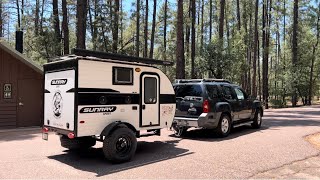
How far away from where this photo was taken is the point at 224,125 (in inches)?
465

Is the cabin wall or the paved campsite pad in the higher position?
the cabin wall

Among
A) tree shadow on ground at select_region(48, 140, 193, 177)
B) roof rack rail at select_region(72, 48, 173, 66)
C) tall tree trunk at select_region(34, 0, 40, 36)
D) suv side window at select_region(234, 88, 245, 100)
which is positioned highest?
tall tree trunk at select_region(34, 0, 40, 36)

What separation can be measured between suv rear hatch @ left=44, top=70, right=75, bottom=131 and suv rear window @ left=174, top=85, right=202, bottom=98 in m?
4.68

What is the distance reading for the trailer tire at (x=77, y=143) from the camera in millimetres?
8883

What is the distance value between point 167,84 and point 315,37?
4077 cm

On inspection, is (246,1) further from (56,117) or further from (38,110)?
(56,117)

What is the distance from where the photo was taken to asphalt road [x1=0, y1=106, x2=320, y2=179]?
23.5 ft

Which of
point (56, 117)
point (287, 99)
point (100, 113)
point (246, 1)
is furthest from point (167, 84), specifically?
point (246, 1)

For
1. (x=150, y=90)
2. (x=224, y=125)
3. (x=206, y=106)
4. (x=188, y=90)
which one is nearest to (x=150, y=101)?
(x=150, y=90)

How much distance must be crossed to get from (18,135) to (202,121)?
6683mm

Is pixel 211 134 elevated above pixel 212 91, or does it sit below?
below

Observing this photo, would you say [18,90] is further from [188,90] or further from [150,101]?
[150,101]

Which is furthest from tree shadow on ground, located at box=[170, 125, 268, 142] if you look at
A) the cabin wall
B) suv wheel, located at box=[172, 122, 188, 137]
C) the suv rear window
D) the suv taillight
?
the cabin wall

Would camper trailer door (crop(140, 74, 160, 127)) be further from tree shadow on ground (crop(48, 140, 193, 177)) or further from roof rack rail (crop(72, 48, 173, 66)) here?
tree shadow on ground (crop(48, 140, 193, 177))
